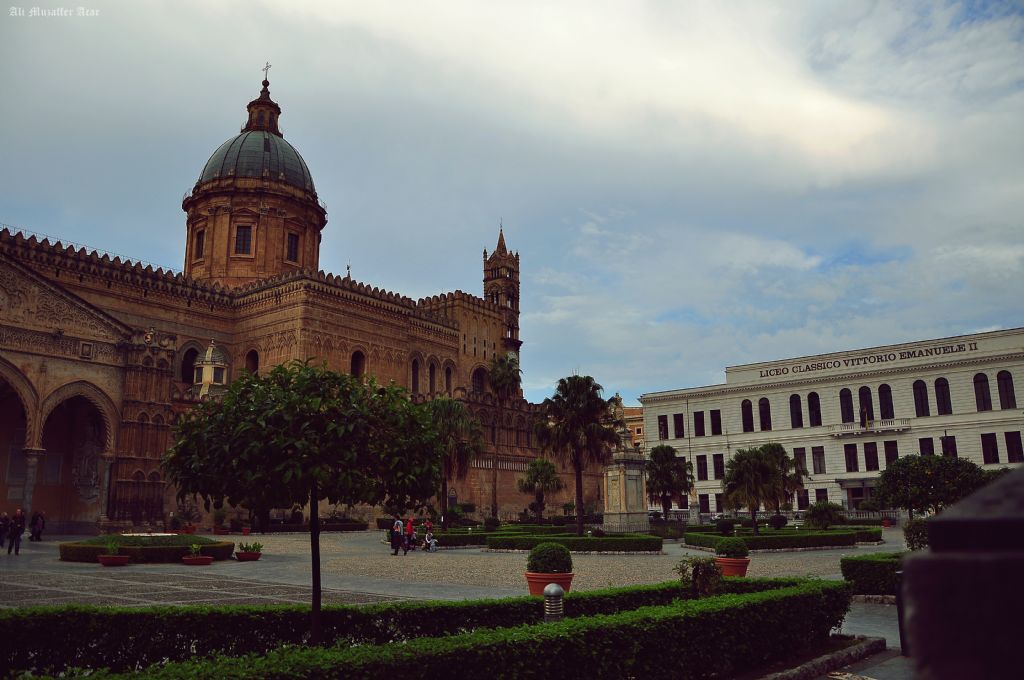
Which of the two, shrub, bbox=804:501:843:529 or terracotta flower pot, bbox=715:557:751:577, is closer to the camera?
terracotta flower pot, bbox=715:557:751:577

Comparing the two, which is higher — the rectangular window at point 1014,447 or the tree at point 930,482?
the rectangular window at point 1014,447

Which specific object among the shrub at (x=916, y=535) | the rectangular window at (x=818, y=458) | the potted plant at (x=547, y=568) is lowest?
the potted plant at (x=547, y=568)

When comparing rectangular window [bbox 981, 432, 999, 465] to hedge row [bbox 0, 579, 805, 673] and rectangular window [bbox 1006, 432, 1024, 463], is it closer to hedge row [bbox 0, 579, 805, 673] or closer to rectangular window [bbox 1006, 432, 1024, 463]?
rectangular window [bbox 1006, 432, 1024, 463]

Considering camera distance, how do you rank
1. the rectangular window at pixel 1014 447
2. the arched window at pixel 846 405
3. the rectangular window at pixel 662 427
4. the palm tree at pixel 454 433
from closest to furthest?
the palm tree at pixel 454 433 < the rectangular window at pixel 1014 447 < the arched window at pixel 846 405 < the rectangular window at pixel 662 427

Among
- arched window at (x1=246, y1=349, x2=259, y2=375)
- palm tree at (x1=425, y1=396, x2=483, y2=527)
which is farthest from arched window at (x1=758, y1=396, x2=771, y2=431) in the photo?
arched window at (x1=246, y1=349, x2=259, y2=375)

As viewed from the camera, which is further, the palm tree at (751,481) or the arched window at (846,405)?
the arched window at (846,405)

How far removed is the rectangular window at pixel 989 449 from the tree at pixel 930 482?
107 ft

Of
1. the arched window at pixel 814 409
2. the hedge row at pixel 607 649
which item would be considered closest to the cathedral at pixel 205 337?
the arched window at pixel 814 409

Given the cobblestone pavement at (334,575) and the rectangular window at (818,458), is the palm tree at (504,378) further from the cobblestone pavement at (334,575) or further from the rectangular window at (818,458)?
the cobblestone pavement at (334,575)

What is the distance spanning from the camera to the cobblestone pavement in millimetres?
15047

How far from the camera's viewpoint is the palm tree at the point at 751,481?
3519 centimetres

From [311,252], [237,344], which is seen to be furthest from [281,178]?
[237,344]

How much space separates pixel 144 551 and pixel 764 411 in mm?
48523

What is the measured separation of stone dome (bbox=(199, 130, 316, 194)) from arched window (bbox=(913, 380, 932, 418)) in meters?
47.9
